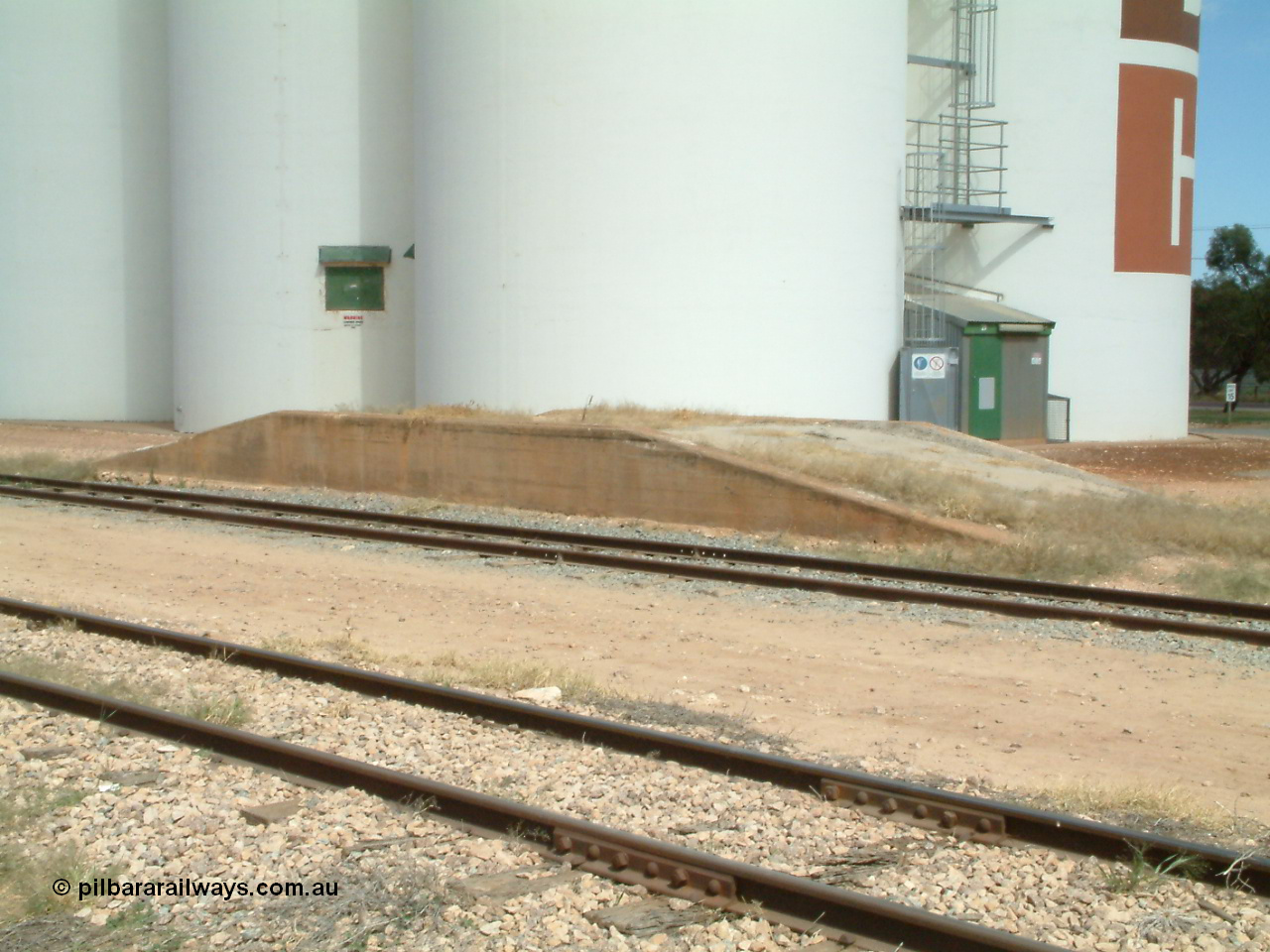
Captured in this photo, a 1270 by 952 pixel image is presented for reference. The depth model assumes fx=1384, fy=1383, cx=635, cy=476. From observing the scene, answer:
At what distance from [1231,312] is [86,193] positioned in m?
50.0

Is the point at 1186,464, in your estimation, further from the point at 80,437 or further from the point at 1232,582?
the point at 80,437

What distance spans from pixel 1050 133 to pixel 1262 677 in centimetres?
2585

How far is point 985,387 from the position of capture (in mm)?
30828

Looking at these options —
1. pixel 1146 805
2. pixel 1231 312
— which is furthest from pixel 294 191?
pixel 1231 312

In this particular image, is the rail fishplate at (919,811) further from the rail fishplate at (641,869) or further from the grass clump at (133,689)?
the grass clump at (133,689)

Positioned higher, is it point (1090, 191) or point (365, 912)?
point (1090, 191)

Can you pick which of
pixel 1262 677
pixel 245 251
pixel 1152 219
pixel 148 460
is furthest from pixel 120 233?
pixel 1262 677

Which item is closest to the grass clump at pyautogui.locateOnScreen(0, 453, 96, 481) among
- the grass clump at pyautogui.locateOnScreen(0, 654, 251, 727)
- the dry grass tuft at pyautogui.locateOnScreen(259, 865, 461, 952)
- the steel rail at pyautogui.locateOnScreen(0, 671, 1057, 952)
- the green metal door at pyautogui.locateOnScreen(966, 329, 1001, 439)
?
the grass clump at pyautogui.locateOnScreen(0, 654, 251, 727)

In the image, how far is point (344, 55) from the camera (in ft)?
103

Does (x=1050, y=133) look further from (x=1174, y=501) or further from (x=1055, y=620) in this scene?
(x=1055, y=620)

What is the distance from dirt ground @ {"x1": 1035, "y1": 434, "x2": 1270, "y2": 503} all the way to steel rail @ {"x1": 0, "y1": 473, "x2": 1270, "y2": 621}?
8.36 metres

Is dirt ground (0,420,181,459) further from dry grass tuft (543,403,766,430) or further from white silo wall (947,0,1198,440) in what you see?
white silo wall (947,0,1198,440)

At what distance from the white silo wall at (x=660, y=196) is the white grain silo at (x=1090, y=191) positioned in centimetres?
663

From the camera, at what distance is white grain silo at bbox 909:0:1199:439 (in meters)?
32.6
